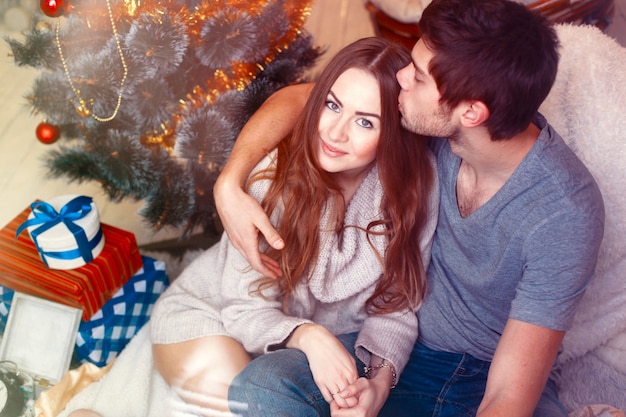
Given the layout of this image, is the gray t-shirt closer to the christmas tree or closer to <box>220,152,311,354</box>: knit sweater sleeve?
<box>220,152,311,354</box>: knit sweater sleeve

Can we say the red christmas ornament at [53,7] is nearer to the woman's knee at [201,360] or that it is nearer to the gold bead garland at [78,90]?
the gold bead garland at [78,90]

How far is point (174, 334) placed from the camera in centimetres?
109

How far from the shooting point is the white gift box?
1.16 meters

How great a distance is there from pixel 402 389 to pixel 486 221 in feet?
0.94

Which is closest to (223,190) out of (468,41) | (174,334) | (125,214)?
(174,334)

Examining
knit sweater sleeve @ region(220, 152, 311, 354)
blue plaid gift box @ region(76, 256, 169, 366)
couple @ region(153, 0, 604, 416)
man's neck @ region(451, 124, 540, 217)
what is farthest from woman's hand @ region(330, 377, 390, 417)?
blue plaid gift box @ region(76, 256, 169, 366)

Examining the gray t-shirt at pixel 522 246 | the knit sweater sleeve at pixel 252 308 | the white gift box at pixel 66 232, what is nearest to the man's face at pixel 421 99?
the gray t-shirt at pixel 522 246

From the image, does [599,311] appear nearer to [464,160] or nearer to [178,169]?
[464,160]

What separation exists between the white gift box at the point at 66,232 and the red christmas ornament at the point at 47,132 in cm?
13

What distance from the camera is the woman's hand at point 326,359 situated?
90 cm

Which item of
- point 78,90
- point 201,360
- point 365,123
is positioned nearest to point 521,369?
point 365,123

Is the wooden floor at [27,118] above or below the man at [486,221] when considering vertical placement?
above

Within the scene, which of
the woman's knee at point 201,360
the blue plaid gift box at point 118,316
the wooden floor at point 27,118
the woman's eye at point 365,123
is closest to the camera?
the woman's eye at point 365,123

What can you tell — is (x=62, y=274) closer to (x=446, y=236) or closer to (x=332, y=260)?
(x=332, y=260)
